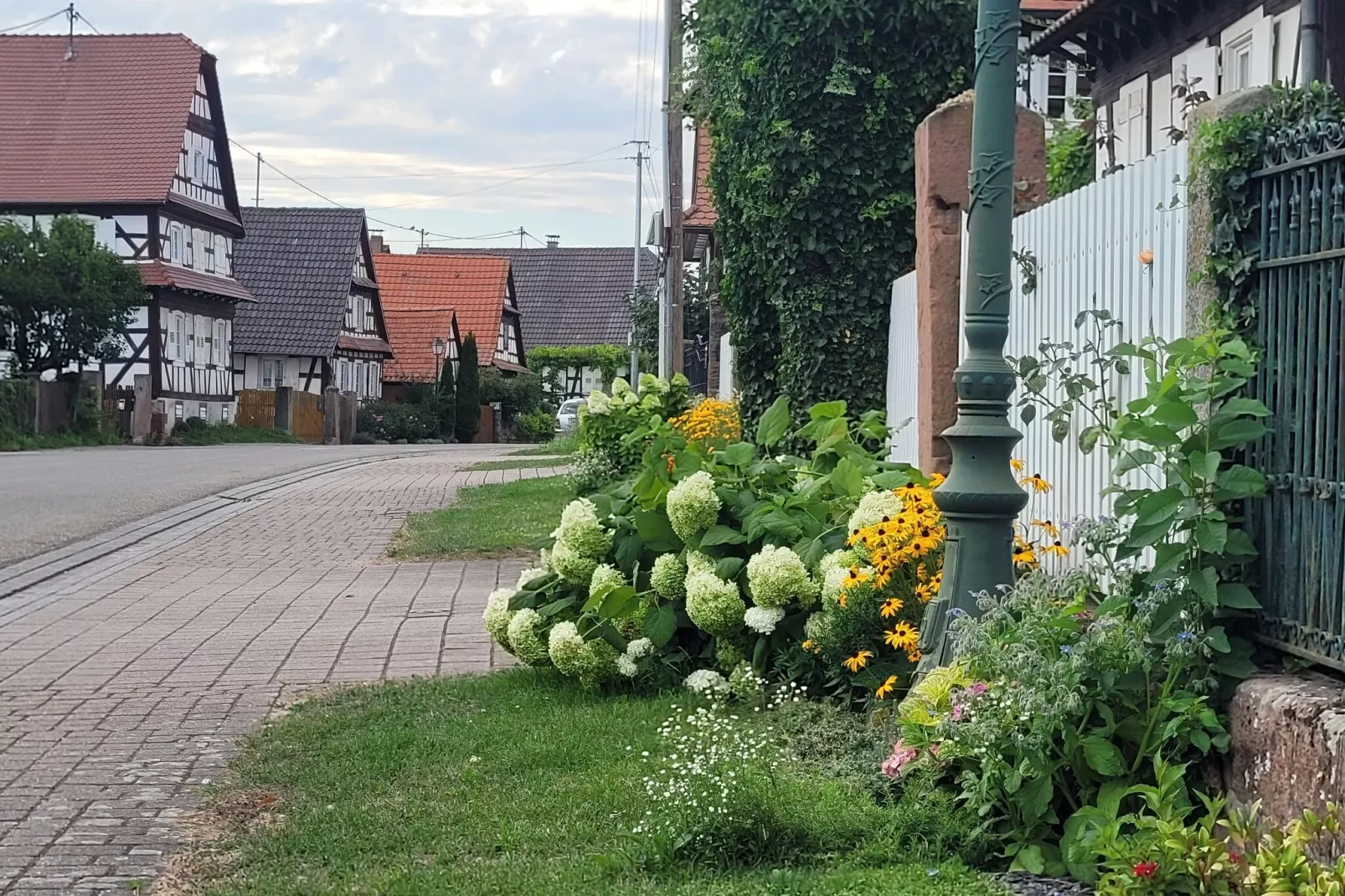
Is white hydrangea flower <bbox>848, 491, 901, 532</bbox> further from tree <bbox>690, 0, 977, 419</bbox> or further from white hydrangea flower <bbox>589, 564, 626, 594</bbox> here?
tree <bbox>690, 0, 977, 419</bbox>

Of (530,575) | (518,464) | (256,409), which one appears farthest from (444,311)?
(530,575)

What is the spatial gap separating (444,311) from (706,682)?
64373 millimetres

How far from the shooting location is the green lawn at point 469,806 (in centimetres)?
408

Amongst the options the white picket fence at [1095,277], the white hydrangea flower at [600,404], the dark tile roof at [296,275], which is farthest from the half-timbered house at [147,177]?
the white picket fence at [1095,277]

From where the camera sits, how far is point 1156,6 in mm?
17016

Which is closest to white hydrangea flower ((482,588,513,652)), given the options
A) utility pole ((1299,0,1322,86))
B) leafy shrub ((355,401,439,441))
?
utility pole ((1299,0,1322,86))

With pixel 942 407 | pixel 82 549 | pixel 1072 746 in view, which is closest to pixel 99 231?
pixel 82 549

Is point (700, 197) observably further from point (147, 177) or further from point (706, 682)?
point (706, 682)

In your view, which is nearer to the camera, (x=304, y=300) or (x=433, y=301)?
(x=304, y=300)

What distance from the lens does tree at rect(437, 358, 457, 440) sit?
58844 millimetres

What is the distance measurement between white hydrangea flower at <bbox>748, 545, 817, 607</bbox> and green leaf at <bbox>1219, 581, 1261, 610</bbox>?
2.13 meters

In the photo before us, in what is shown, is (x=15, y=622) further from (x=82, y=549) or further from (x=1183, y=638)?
(x=1183, y=638)

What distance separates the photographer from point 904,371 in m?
10.5

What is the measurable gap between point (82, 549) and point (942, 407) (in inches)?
329
